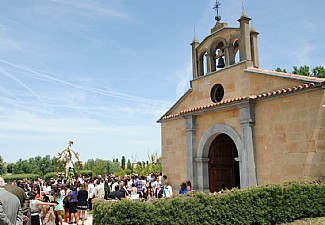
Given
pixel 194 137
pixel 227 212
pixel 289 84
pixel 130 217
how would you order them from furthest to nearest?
pixel 194 137
pixel 289 84
pixel 227 212
pixel 130 217

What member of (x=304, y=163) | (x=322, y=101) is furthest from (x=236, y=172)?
(x=322, y=101)

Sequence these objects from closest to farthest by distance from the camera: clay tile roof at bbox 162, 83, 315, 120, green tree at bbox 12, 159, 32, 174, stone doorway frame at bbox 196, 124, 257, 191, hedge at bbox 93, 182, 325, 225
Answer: hedge at bbox 93, 182, 325, 225
clay tile roof at bbox 162, 83, 315, 120
stone doorway frame at bbox 196, 124, 257, 191
green tree at bbox 12, 159, 32, 174

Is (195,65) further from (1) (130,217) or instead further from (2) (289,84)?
(1) (130,217)

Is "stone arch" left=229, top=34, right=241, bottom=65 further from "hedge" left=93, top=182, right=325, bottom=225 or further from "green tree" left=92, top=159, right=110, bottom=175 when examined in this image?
"green tree" left=92, top=159, right=110, bottom=175

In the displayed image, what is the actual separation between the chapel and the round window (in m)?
0.04

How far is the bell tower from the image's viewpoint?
12.6 m

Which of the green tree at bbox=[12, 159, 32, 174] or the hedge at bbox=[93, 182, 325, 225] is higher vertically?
the green tree at bbox=[12, 159, 32, 174]

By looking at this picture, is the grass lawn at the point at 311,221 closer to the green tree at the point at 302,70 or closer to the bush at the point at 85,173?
the green tree at the point at 302,70

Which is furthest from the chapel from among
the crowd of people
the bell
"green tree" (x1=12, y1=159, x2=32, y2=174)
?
"green tree" (x1=12, y1=159, x2=32, y2=174)

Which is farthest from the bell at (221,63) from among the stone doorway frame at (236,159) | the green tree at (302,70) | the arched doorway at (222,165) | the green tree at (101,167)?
the green tree at (101,167)

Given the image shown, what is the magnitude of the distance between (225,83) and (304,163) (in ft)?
15.6

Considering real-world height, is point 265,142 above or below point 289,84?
below

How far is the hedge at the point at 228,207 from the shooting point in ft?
24.0

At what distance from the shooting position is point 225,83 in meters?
13.4
